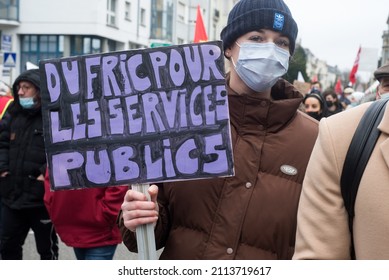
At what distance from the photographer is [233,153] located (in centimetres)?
224

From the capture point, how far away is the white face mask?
2.28m

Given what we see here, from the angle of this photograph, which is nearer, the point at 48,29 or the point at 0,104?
the point at 0,104

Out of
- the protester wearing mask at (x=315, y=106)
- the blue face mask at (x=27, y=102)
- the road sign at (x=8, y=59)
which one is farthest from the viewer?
the road sign at (x=8, y=59)

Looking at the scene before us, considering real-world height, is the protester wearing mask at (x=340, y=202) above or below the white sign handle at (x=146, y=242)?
above

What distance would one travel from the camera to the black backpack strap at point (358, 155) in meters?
1.56

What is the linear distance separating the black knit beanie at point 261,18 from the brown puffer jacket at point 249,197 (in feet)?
0.90

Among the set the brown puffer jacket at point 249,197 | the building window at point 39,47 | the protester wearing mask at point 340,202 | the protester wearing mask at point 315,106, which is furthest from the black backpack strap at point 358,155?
the building window at point 39,47

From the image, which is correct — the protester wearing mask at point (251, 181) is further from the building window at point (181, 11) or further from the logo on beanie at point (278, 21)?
the building window at point (181, 11)

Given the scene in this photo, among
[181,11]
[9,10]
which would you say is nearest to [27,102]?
[181,11]

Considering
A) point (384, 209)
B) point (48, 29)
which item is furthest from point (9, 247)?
point (48, 29)

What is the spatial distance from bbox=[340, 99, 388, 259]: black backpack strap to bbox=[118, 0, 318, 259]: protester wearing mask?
0.56 metres

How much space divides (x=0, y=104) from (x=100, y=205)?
3.48 m

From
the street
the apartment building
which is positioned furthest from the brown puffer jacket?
the apartment building
